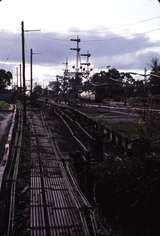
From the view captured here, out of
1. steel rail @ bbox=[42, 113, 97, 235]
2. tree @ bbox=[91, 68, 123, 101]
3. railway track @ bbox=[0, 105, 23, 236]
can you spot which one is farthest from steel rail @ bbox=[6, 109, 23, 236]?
tree @ bbox=[91, 68, 123, 101]

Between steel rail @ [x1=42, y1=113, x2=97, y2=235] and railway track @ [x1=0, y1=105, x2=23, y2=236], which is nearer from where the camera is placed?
steel rail @ [x1=42, y1=113, x2=97, y2=235]

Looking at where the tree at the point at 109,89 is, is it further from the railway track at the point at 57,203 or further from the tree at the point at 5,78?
the railway track at the point at 57,203

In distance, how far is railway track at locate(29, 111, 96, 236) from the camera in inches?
398

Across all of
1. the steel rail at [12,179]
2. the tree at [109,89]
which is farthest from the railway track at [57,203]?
the tree at [109,89]

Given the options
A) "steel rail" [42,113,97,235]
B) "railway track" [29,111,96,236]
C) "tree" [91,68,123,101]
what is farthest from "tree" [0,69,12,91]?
"steel rail" [42,113,97,235]

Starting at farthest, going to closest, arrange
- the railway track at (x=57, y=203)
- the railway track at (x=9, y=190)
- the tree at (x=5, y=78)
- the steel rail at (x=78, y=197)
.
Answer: the tree at (x=5, y=78) → the railway track at (x=9, y=190) → the steel rail at (x=78, y=197) → the railway track at (x=57, y=203)

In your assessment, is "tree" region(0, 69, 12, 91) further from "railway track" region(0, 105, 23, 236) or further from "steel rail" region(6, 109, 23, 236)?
"railway track" region(0, 105, 23, 236)

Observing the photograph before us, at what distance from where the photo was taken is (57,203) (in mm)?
12305

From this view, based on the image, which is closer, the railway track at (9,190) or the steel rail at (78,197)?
the steel rail at (78,197)

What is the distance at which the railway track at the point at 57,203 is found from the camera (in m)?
10.1

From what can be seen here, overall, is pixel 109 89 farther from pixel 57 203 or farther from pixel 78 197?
pixel 57 203

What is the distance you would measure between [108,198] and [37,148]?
516 inches

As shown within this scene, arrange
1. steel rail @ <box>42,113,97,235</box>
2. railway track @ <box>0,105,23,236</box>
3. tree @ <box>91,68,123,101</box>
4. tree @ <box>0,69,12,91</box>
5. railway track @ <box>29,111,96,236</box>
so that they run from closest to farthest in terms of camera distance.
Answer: railway track @ <box>29,111,96,236</box>, steel rail @ <box>42,113,97,235</box>, railway track @ <box>0,105,23,236</box>, tree @ <box>91,68,123,101</box>, tree @ <box>0,69,12,91</box>

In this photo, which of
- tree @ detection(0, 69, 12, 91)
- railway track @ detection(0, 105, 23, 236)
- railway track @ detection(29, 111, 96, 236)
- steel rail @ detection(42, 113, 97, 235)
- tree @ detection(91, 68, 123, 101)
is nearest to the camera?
railway track @ detection(29, 111, 96, 236)
